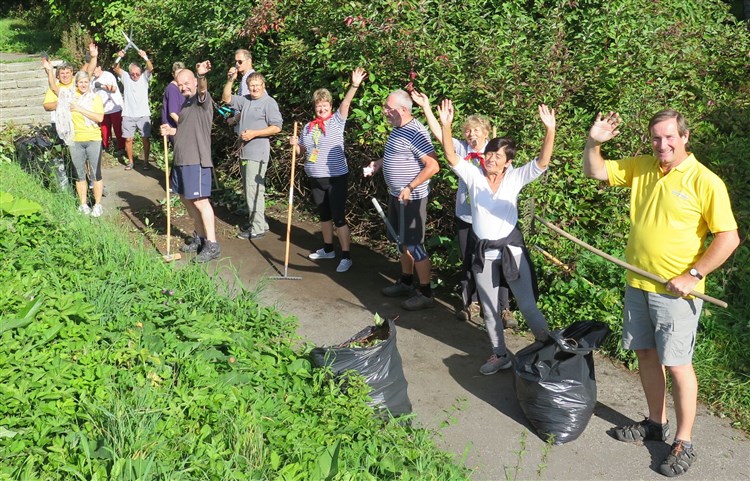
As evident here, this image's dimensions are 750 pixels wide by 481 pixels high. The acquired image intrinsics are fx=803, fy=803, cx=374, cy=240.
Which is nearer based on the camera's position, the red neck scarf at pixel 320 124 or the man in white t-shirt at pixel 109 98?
the red neck scarf at pixel 320 124

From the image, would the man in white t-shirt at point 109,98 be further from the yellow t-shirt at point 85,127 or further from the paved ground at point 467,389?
the paved ground at point 467,389

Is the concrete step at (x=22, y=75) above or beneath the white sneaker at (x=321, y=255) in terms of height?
above

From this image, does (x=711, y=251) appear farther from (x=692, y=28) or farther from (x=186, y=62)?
(x=186, y=62)

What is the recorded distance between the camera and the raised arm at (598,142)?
482 centimetres

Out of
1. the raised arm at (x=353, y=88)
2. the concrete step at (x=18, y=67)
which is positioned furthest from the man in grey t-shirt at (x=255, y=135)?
the concrete step at (x=18, y=67)

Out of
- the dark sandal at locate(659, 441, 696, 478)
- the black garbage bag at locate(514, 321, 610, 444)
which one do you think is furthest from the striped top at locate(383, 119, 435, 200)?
the dark sandal at locate(659, 441, 696, 478)

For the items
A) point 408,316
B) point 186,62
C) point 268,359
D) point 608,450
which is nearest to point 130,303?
point 268,359

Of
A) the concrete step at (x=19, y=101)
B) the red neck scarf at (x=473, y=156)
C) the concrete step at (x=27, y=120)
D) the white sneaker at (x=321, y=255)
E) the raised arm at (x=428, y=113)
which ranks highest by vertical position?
the raised arm at (x=428, y=113)

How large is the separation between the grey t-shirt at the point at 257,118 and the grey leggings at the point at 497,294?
3.95 metres

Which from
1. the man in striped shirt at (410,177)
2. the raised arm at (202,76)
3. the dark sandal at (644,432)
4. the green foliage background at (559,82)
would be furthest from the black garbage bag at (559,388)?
the raised arm at (202,76)

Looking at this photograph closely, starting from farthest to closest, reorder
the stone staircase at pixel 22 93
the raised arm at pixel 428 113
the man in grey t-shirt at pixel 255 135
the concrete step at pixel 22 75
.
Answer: the concrete step at pixel 22 75, the stone staircase at pixel 22 93, the man in grey t-shirt at pixel 255 135, the raised arm at pixel 428 113

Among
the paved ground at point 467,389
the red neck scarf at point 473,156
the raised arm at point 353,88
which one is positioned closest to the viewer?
the paved ground at point 467,389

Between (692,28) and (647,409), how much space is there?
17.6 ft

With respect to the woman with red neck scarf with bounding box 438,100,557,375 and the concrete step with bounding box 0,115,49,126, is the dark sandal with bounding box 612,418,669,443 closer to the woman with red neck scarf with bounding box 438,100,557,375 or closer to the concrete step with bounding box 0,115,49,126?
the woman with red neck scarf with bounding box 438,100,557,375
